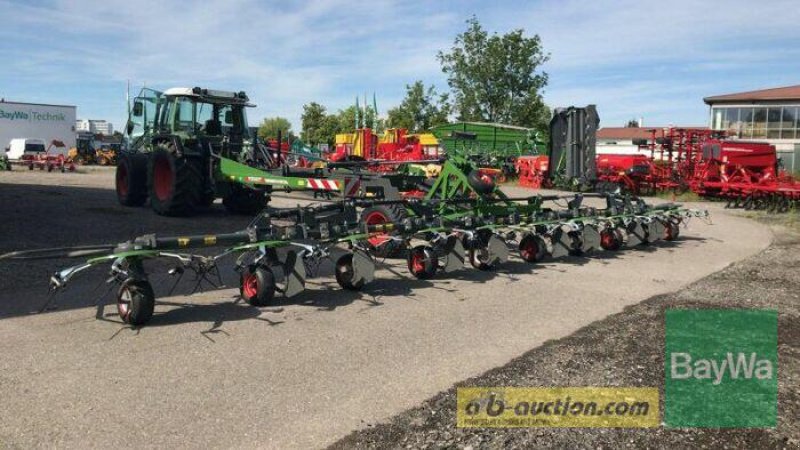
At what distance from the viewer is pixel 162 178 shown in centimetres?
1219

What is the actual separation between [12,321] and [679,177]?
20.0 metres

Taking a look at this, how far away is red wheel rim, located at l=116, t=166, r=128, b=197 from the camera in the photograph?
1366 centimetres

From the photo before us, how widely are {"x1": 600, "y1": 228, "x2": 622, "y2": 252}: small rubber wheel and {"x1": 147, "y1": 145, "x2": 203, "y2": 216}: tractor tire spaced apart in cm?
720

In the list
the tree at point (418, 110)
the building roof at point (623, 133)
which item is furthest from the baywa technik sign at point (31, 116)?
the building roof at point (623, 133)

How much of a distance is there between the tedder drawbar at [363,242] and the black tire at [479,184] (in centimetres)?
11

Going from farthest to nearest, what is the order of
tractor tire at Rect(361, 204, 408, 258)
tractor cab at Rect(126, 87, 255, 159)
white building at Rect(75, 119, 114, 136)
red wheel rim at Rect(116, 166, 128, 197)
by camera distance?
1. white building at Rect(75, 119, 114, 136)
2. red wheel rim at Rect(116, 166, 128, 197)
3. tractor cab at Rect(126, 87, 255, 159)
4. tractor tire at Rect(361, 204, 408, 258)

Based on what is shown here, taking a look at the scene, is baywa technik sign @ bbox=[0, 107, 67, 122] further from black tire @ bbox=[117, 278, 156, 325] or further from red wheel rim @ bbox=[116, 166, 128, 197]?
black tire @ bbox=[117, 278, 156, 325]

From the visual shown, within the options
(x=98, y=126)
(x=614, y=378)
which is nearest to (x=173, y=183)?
(x=614, y=378)

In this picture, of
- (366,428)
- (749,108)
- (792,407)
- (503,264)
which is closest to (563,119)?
(503,264)

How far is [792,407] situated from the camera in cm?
393

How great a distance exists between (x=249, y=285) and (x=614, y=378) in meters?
3.46

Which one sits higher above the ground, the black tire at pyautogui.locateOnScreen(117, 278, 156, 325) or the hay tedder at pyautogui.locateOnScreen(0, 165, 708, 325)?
the hay tedder at pyautogui.locateOnScreen(0, 165, 708, 325)

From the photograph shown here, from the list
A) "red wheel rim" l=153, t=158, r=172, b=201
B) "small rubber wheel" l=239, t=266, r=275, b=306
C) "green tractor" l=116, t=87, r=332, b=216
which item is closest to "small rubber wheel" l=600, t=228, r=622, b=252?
"green tractor" l=116, t=87, r=332, b=216

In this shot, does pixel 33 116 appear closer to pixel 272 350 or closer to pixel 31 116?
pixel 31 116
